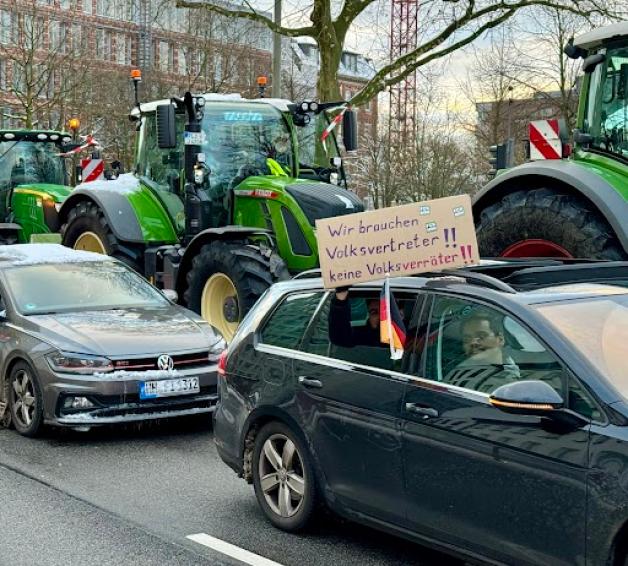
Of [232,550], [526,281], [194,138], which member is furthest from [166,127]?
[526,281]

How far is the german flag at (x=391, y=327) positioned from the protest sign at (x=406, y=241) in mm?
173

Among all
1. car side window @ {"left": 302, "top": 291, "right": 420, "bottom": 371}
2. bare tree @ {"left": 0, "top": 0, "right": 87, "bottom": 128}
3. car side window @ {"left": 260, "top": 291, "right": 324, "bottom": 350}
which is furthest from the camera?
bare tree @ {"left": 0, "top": 0, "right": 87, "bottom": 128}

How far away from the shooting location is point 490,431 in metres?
4.59

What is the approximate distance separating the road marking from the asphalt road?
2cm

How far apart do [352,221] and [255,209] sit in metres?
6.89

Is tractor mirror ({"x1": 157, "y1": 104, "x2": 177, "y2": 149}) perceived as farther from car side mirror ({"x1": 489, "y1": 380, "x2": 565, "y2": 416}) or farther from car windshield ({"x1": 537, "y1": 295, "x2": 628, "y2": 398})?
car side mirror ({"x1": 489, "y1": 380, "x2": 565, "y2": 416})

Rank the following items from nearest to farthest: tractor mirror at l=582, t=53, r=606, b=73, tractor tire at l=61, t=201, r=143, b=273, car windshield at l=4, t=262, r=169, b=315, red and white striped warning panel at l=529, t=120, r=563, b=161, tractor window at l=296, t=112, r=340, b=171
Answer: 1. tractor mirror at l=582, t=53, r=606, b=73
2. red and white striped warning panel at l=529, t=120, r=563, b=161
3. car windshield at l=4, t=262, r=169, b=315
4. tractor window at l=296, t=112, r=340, b=171
5. tractor tire at l=61, t=201, r=143, b=273

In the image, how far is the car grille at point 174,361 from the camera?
8.30 metres

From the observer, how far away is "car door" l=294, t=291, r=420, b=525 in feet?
16.8

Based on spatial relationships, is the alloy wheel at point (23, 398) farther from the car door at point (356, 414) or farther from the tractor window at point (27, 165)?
the tractor window at point (27, 165)

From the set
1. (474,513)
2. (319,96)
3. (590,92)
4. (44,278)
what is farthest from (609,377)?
(319,96)

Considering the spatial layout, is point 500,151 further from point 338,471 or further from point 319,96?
point 319,96

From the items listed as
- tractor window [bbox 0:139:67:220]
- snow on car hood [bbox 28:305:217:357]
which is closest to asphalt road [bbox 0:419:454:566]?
snow on car hood [bbox 28:305:217:357]

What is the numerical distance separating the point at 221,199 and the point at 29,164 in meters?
7.27
